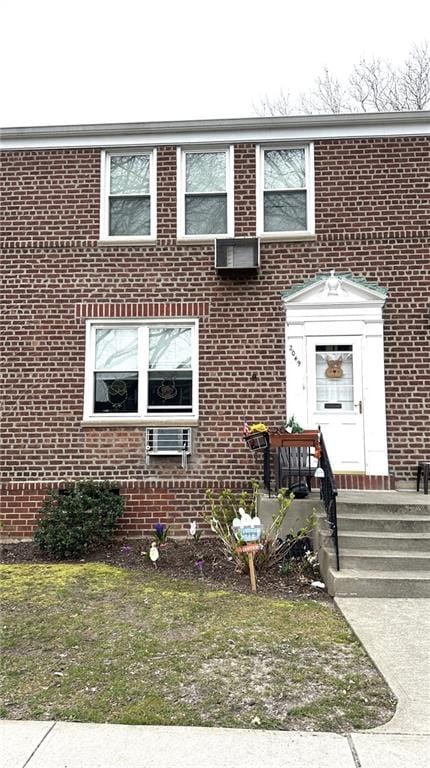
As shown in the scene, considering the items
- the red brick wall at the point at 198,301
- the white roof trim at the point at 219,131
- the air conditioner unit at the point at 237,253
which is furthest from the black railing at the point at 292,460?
the white roof trim at the point at 219,131

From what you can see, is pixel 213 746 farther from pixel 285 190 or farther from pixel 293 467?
pixel 285 190

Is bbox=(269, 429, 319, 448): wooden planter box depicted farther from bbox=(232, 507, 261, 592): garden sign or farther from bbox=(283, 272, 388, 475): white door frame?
bbox=(232, 507, 261, 592): garden sign

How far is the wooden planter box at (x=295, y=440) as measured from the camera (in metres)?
7.07

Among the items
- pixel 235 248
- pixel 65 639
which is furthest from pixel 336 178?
pixel 65 639

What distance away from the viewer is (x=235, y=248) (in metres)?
8.23

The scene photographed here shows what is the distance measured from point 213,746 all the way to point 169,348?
20.1 ft

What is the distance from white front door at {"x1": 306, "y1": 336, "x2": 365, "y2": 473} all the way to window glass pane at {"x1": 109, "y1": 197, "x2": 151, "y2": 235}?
10.4 feet

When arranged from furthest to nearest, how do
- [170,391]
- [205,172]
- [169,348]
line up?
1. [205,172]
2. [169,348]
3. [170,391]

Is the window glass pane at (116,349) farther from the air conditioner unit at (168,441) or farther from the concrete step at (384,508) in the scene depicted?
the concrete step at (384,508)

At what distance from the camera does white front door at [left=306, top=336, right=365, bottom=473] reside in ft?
26.1

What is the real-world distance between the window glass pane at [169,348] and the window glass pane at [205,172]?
230cm

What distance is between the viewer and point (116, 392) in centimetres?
845

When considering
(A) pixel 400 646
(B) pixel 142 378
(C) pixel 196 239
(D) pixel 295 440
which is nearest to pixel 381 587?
(A) pixel 400 646

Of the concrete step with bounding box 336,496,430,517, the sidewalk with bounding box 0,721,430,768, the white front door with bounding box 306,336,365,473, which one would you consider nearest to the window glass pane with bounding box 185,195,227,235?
the white front door with bounding box 306,336,365,473
